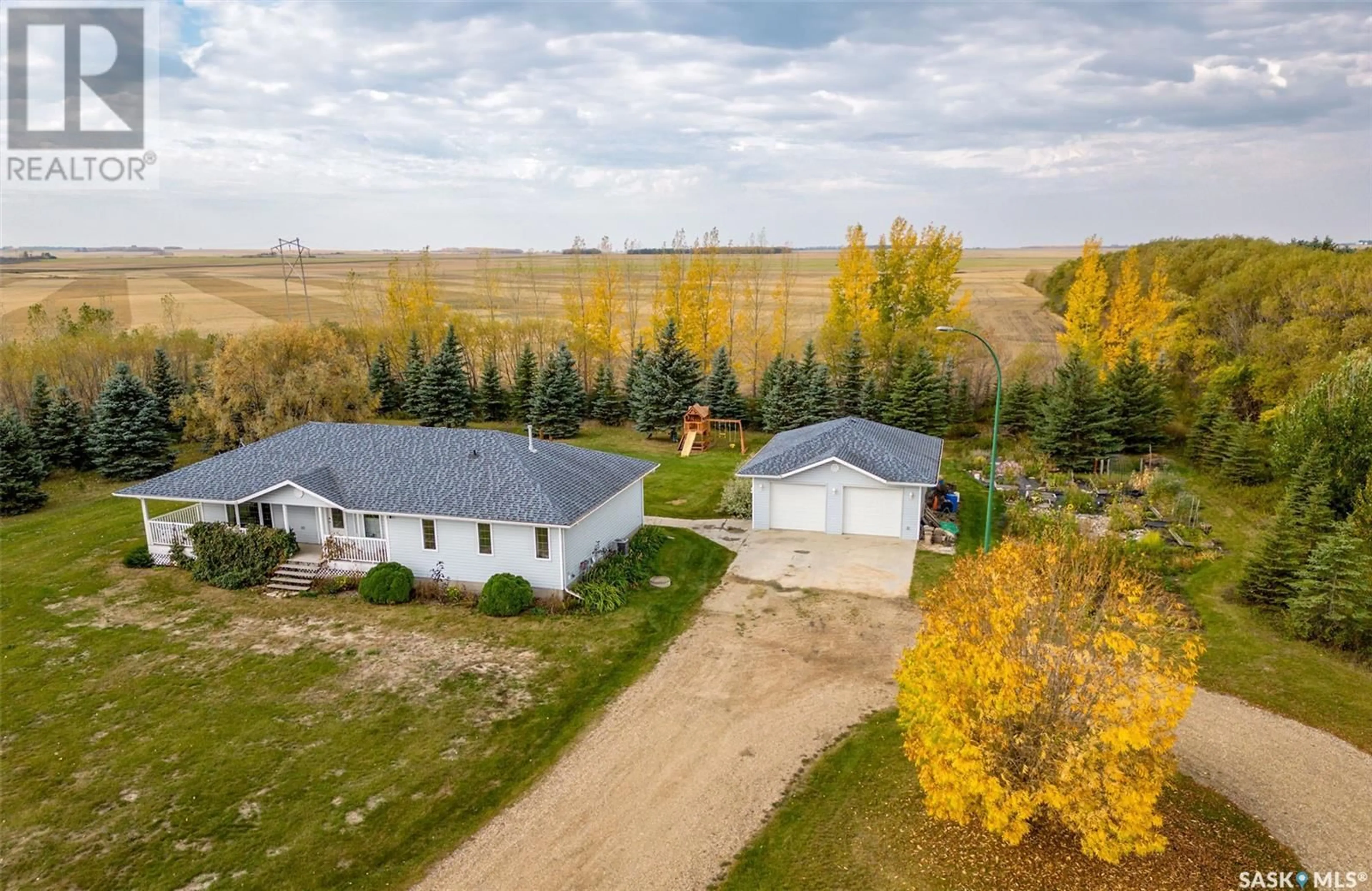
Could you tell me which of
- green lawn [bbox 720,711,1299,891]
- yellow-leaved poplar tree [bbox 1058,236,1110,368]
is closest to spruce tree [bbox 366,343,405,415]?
yellow-leaved poplar tree [bbox 1058,236,1110,368]

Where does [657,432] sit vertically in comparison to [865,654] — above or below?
above

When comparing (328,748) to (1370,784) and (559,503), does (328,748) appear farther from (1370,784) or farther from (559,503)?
(1370,784)

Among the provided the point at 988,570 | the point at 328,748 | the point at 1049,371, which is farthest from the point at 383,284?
the point at 988,570

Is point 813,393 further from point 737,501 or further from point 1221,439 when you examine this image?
point 1221,439

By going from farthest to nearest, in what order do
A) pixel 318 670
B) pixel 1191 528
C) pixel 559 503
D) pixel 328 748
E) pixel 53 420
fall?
pixel 53 420, pixel 1191 528, pixel 559 503, pixel 318 670, pixel 328 748

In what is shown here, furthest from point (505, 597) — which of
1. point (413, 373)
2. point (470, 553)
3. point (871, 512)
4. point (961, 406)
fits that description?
point (413, 373)

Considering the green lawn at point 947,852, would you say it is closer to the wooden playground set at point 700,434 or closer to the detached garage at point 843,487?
the detached garage at point 843,487

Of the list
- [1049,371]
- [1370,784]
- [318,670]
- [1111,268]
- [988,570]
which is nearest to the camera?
[988,570]
